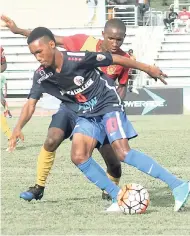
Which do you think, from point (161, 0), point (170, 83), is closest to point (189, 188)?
point (170, 83)

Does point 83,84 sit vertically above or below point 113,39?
below

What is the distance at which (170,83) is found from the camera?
31.2 metres

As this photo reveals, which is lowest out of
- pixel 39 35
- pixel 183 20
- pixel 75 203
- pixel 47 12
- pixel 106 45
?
pixel 47 12

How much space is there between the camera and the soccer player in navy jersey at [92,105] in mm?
7445

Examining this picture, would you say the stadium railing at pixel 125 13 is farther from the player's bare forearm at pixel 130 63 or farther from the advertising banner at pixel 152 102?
the player's bare forearm at pixel 130 63

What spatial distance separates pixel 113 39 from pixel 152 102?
17.1m

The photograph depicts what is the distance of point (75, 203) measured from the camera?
8.10 m

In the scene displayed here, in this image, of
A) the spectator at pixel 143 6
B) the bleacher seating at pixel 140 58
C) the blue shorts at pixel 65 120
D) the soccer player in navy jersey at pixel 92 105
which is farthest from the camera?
the spectator at pixel 143 6

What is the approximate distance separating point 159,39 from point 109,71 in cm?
2554

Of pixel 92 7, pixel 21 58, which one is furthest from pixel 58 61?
pixel 92 7

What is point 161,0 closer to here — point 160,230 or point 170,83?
point 170,83

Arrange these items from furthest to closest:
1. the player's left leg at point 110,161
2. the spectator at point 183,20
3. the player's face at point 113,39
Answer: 1. the spectator at point 183,20
2. the player's left leg at point 110,161
3. the player's face at point 113,39

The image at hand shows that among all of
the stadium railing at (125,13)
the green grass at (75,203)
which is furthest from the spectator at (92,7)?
the green grass at (75,203)

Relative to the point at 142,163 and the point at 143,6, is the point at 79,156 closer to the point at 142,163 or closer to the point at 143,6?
the point at 142,163
